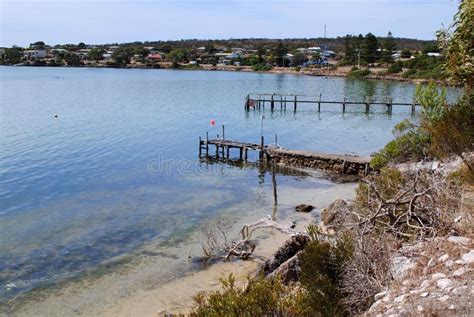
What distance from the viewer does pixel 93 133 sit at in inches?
1743

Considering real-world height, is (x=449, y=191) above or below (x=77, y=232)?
above

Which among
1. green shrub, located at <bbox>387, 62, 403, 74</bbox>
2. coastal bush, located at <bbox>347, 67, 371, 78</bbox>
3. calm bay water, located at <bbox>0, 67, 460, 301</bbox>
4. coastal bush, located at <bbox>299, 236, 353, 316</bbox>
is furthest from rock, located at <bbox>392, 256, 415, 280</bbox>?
coastal bush, located at <bbox>347, 67, 371, 78</bbox>

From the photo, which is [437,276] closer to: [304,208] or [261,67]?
[304,208]

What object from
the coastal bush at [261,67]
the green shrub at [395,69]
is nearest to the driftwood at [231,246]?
the green shrub at [395,69]

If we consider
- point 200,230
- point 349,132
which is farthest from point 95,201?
point 349,132

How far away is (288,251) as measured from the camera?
14883mm

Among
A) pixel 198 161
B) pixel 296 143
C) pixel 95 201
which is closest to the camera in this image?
pixel 95 201

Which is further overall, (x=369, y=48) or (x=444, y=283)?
(x=369, y=48)

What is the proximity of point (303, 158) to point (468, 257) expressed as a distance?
25041mm

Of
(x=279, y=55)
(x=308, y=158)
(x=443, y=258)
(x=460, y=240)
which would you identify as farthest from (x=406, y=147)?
(x=279, y=55)

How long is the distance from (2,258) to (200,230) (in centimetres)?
760

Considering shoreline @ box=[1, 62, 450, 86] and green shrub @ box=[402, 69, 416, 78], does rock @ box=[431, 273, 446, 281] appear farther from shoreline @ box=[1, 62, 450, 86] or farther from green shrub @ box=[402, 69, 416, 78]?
green shrub @ box=[402, 69, 416, 78]

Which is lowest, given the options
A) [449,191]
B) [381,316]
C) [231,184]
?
[231,184]

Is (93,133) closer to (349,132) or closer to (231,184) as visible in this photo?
(231,184)
